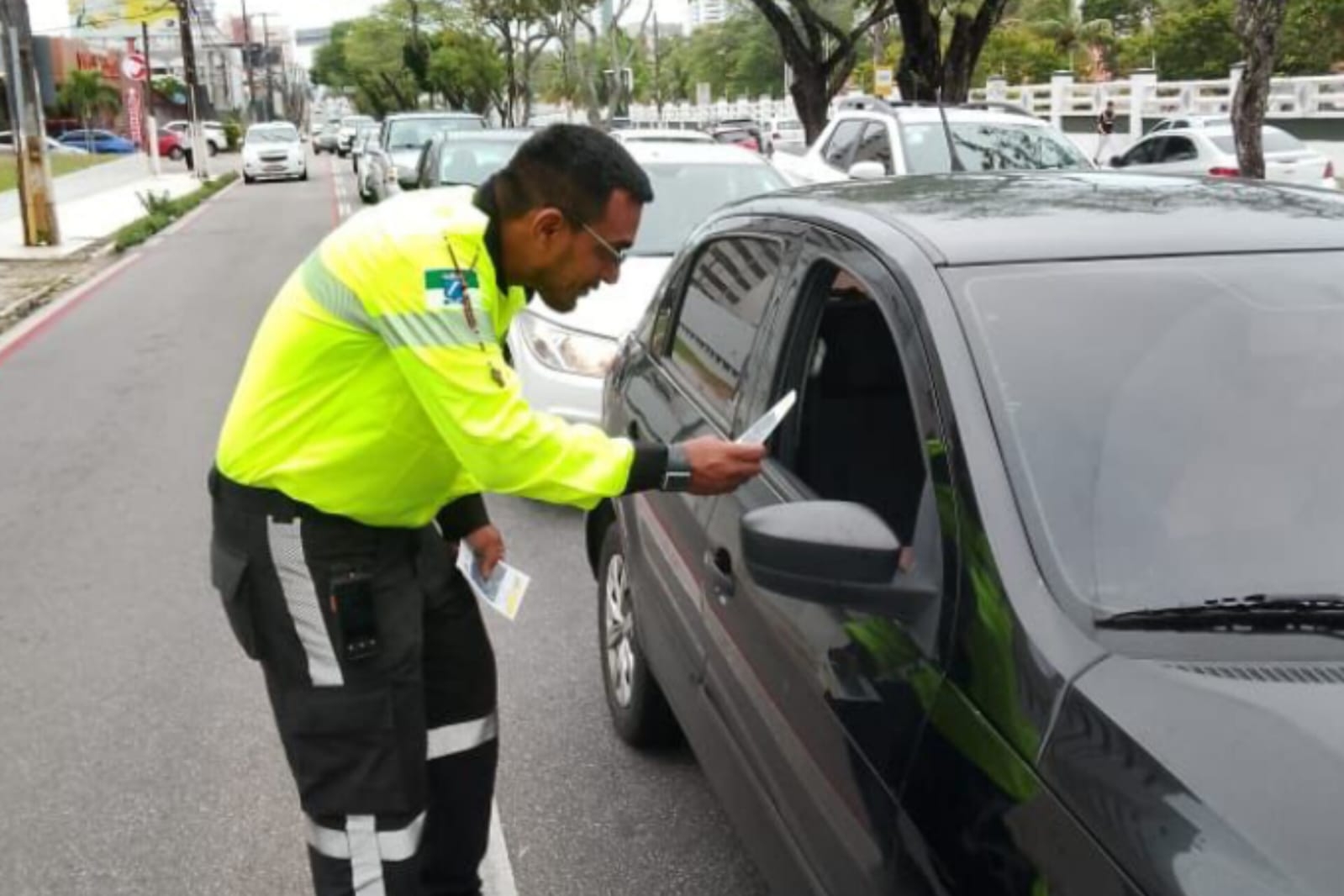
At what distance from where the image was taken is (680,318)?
3742mm

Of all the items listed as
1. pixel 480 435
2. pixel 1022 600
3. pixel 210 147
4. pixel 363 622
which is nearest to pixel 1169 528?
pixel 1022 600

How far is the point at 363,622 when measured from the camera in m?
2.29

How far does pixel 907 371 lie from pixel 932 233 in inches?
15.0

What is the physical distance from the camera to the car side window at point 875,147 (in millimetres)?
11359

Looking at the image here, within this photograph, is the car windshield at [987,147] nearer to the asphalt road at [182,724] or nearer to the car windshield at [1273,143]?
the asphalt road at [182,724]

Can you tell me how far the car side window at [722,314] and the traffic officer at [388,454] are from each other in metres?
0.72

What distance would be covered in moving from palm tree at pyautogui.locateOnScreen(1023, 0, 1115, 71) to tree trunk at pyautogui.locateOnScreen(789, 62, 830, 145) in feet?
133

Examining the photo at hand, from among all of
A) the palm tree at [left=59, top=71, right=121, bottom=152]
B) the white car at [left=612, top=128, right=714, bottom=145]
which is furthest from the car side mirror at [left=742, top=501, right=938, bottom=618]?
the palm tree at [left=59, top=71, right=121, bottom=152]

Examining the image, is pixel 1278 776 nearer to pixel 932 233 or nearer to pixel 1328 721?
pixel 1328 721

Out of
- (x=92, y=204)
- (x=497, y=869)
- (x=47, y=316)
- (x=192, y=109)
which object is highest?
(x=192, y=109)

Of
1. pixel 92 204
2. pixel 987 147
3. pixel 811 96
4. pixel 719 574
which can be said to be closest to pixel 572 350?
pixel 719 574

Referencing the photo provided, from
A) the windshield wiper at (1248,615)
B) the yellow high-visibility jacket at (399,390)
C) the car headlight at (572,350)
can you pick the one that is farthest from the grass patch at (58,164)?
the windshield wiper at (1248,615)

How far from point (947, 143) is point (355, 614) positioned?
932 cm

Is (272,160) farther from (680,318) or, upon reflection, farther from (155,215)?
(680,318)
